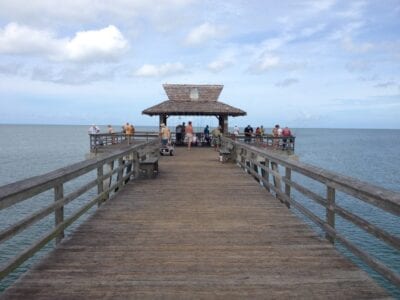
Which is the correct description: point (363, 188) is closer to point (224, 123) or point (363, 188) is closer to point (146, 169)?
point (146, 169)

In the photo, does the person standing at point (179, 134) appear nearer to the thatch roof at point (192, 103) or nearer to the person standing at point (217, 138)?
the thatch roof at point (192, 103)

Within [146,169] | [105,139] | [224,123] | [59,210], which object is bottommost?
[146,169]

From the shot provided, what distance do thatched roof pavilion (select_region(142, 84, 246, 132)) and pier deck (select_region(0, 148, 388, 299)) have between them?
1989 centimetres

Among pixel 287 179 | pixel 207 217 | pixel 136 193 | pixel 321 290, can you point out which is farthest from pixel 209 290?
pixel 136 193

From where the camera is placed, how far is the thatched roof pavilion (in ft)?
91.6

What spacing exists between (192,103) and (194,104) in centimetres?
31

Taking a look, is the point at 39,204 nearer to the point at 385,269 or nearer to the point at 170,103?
the point at 170,103

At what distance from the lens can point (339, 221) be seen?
16.5 metres

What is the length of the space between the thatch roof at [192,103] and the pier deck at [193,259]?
65.2 feet

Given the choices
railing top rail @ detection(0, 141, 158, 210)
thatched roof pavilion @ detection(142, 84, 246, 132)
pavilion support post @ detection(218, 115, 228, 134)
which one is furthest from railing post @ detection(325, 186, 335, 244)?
pavilion support post @ detection(218, 115, 228, 134)

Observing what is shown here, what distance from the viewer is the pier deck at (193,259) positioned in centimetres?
401

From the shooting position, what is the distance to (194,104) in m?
29.0

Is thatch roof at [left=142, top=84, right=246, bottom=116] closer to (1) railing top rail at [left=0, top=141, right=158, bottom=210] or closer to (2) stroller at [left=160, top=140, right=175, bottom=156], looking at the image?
(2) stroller at [left=160, top=140, right=175, bottom=156]

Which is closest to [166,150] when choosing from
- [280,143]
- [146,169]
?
[280,143]
